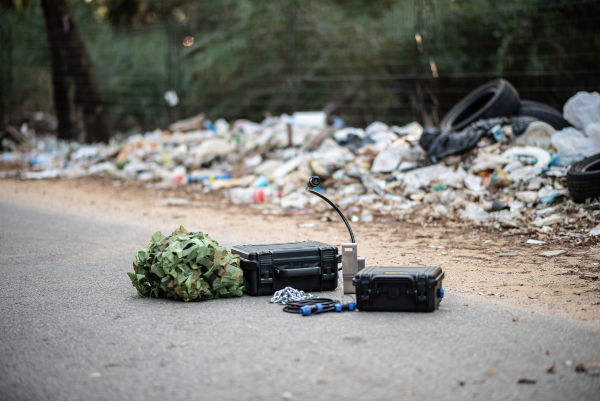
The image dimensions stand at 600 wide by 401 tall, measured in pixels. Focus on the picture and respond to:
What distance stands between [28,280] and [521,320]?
385 cm

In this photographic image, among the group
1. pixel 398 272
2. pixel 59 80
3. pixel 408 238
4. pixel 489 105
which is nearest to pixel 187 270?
pixel 398 272

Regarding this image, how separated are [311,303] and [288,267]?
45 centimetres

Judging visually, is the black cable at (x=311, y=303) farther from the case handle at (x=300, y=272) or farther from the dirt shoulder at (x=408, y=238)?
the dirt shoulder at (x=408, y=238)

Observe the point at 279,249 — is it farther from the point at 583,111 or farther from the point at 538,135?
the point at 583,111

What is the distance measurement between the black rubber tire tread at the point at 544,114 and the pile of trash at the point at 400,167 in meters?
0.05

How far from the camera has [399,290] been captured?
421 cm

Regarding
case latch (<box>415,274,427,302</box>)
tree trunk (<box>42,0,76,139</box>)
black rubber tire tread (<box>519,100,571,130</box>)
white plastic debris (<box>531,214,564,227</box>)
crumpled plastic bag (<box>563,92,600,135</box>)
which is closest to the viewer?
case latch (<box>415,274,427,302</box>)

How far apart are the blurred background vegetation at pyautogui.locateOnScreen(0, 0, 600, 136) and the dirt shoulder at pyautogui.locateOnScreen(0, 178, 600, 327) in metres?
4.94

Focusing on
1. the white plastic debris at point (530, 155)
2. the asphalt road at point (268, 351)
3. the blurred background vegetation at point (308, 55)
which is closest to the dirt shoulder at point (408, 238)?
the asphalt road at point (268, 351)

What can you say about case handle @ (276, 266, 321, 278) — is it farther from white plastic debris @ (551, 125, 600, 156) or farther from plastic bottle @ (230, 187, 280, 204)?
white plastic debris @ (551, 125, 600, 156)

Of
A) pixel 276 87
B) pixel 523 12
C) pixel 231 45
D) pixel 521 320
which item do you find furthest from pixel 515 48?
pixel 521 320

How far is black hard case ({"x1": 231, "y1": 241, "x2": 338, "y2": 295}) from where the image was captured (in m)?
4.73

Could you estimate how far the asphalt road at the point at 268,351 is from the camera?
3.05 meters

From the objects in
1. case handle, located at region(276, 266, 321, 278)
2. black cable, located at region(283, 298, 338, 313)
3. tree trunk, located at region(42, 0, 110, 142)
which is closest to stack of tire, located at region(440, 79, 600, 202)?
case handle, located at region(276, 266, 321, 278)
